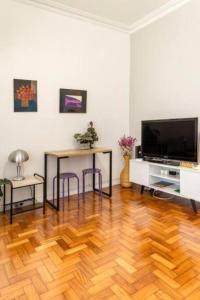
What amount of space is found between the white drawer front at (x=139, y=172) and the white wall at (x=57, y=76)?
0.54 m

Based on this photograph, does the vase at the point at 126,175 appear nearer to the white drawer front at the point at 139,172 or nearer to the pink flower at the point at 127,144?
the pink flower at the point at 127,144

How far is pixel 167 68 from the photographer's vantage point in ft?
12.1

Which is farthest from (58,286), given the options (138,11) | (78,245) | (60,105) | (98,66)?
(138,11)

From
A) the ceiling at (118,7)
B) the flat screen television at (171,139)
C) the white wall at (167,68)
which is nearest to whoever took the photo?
the flat screen television at (171,139)

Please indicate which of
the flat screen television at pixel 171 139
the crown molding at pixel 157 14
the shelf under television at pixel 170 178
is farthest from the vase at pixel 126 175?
the crown molding at pixel 157 14

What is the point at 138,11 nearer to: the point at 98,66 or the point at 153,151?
the point at 98,66

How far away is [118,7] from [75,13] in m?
0.69

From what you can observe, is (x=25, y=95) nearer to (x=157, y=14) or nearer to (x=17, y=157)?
(x=17, y=157)

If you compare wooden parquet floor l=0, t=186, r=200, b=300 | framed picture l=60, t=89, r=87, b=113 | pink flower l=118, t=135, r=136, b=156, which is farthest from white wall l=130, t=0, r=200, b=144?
wooden parquet floor l=0, t=186, r=200, b=300

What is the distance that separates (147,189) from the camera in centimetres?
411

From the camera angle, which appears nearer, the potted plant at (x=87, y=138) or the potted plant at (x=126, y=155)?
the potted plant at (x=87, y=138)

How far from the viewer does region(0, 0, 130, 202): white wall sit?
125 inches

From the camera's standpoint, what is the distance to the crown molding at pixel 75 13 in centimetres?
332

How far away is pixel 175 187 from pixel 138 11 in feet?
9.58
